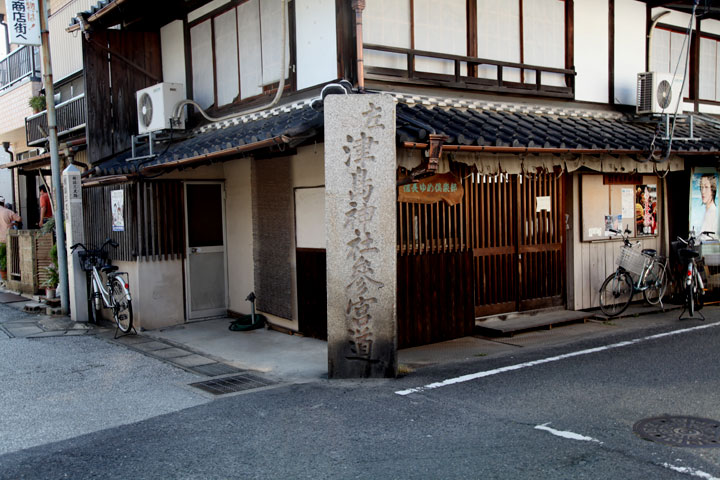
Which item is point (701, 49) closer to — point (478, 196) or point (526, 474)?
point (478, 196)

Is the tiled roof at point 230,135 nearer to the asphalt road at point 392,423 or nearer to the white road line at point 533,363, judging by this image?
the asphalt road at point 392,423

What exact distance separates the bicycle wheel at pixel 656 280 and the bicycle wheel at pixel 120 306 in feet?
31.9

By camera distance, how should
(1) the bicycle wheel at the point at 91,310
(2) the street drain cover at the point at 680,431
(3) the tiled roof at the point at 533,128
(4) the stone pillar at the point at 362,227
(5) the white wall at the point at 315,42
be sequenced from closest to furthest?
1. (2) the street drain cover at the point at 680,431
2. (4) the stone pillar at the point at 362,227
3. (3) the tiled roof at the point at 533,128
4. (5) the white wall at the point at 315,42
5. (1) the bicycle wheel at the point at 91,310

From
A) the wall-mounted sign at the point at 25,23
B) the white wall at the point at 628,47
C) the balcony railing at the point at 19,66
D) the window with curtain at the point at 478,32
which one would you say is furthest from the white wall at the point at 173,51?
the white wall at the point at 628,47

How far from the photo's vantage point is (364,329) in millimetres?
7617

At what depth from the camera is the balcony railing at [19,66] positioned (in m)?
17.7

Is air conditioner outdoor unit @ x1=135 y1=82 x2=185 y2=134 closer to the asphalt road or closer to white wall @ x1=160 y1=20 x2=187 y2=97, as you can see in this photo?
white wall @ x1=160 y1=20 x2=187 y2=97

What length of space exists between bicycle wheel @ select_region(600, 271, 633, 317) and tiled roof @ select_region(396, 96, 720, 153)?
2.49 m

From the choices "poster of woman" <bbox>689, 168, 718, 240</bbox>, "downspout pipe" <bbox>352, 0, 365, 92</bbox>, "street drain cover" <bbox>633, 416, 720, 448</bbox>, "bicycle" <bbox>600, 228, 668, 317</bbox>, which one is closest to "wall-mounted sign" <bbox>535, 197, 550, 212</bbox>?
"bicycle" <bbox>600, 228, 668, 317</bbox>

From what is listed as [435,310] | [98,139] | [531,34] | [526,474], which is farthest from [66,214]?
[526,474]

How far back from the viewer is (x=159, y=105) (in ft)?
39.1

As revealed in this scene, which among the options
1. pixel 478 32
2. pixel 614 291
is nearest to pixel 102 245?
pixel 478 32

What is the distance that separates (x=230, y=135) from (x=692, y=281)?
8.64 meters

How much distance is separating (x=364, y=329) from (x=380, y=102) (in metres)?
2.78
